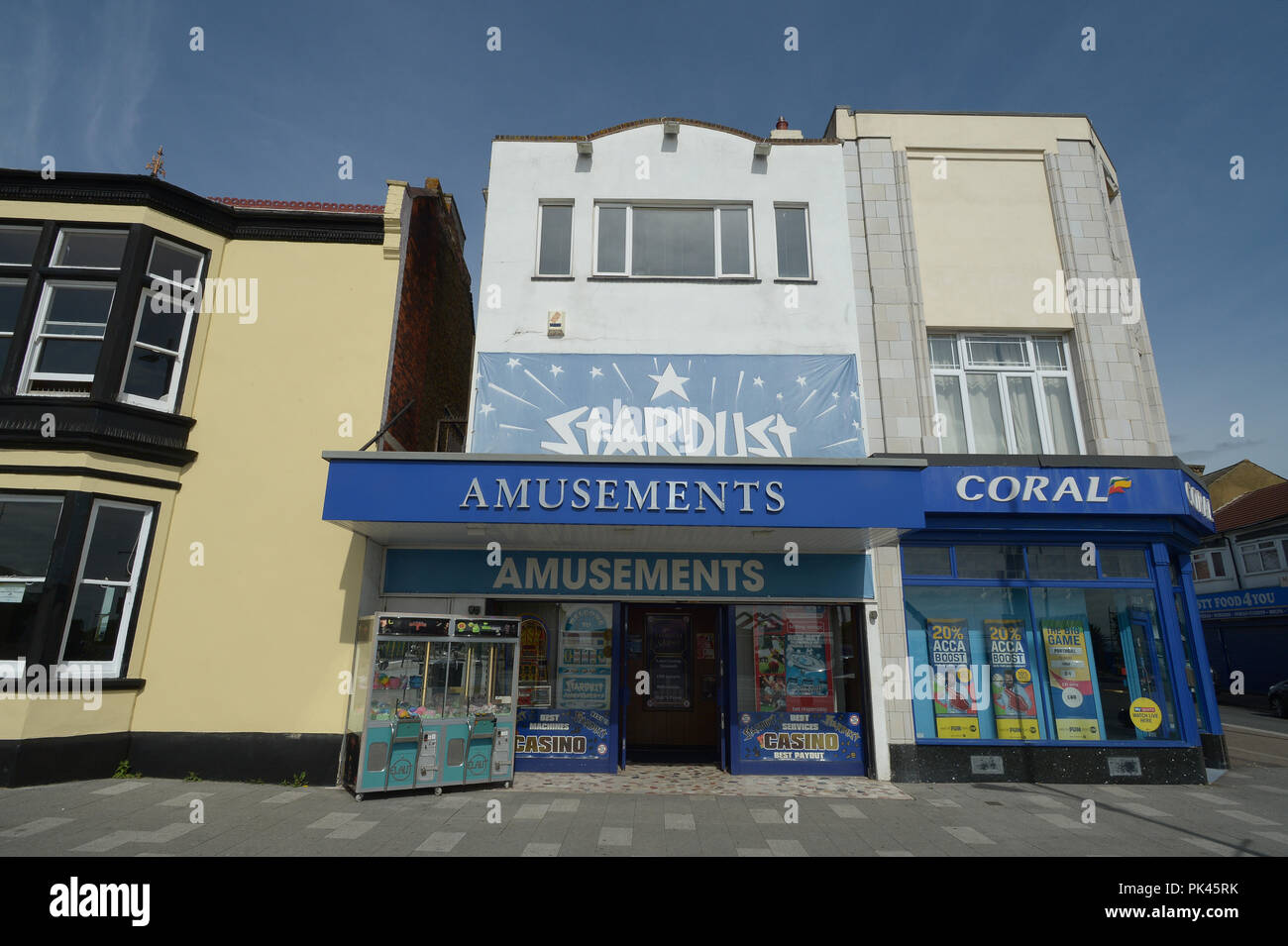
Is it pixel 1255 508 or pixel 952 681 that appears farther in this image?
pixel 1255 508

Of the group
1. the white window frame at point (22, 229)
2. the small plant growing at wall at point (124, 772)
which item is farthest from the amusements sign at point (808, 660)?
the white window frame at point (22, 229)

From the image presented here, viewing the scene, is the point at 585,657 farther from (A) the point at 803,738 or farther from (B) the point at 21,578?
(B) the point at 21,578

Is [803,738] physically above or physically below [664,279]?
below

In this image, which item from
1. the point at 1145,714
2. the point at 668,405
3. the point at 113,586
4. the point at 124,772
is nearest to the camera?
the point at 124,772

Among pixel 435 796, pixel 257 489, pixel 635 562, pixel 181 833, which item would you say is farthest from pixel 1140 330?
pixel 181 833

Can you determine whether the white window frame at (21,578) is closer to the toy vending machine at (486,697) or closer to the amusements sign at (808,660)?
the toy vending machine at (486,697)

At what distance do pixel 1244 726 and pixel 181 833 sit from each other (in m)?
23.7

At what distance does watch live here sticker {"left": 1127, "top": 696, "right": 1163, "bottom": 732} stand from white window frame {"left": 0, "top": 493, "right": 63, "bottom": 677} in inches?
628

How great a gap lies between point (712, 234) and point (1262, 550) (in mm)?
28727

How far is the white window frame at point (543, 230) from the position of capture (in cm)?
1128

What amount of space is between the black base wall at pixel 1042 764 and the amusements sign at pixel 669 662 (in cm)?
353

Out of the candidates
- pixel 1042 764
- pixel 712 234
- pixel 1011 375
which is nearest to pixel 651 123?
pixel 712 234

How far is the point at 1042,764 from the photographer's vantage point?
9.48m

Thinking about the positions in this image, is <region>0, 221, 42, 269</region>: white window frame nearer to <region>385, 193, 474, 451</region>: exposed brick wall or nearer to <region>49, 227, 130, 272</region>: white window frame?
<region>49, 227, 130, 272</region>: white window frame
